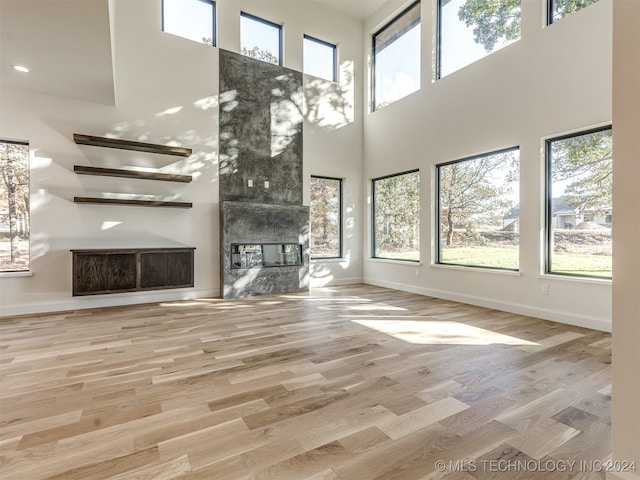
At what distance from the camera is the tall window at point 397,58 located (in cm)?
593

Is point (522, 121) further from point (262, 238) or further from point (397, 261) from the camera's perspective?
point (262, 238)

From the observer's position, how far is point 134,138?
16.1 ft

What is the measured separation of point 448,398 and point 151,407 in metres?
1.76

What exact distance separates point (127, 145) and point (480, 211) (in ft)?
16.4

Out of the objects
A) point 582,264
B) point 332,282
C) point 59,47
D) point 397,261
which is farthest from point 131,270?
point 582,264

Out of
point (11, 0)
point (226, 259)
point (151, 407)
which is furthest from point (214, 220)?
point (151, 407)

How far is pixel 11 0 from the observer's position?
2.49 meters

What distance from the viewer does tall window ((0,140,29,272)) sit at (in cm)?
427

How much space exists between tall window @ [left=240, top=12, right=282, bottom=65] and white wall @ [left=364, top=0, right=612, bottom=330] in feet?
8.14

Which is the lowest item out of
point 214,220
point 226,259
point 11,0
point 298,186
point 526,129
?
point 226,259

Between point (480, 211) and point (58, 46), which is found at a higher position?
point (58, 46)

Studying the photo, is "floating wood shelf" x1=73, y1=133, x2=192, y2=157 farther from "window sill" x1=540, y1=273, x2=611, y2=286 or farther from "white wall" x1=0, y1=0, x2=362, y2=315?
"window sill" x1=540, y1=273, x2=611, y2=286

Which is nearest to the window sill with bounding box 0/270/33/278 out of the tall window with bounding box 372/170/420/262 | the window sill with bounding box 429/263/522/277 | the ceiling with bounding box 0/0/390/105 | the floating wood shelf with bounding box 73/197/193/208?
the floating wood shelf with bounding box 73/197/193/208

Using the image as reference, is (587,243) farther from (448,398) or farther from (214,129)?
(214,129)
